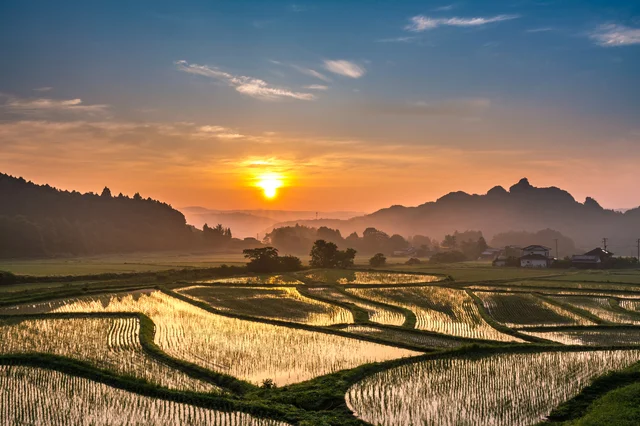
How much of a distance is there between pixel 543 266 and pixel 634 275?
1352 cm

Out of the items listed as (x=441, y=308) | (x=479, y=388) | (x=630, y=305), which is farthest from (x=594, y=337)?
(x=630, y=305)

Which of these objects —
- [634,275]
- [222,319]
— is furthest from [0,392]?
[634,275]

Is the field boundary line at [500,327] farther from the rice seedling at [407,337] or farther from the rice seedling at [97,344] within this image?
the rice seedling at [97,344]

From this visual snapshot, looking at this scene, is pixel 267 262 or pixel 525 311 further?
pixel 267 262

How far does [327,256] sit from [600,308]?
120ft

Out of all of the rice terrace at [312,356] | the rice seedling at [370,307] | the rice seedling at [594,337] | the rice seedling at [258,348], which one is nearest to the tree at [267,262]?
the rice seedling at [370,307]

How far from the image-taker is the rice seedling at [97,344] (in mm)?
16547

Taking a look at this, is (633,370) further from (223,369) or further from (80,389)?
(80,389)

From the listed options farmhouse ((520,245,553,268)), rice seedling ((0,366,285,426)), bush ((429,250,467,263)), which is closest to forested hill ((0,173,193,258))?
bush ((429,250,467,263))

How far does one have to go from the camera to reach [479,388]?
15172 mm

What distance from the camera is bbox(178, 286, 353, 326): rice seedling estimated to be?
2827 centimetres

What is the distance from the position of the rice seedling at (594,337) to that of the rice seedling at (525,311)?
6.04 feet

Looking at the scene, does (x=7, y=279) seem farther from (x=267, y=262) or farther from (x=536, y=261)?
(x=536, y=261)

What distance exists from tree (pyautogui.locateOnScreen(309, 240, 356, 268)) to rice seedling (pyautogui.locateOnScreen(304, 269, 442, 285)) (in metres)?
6.08
